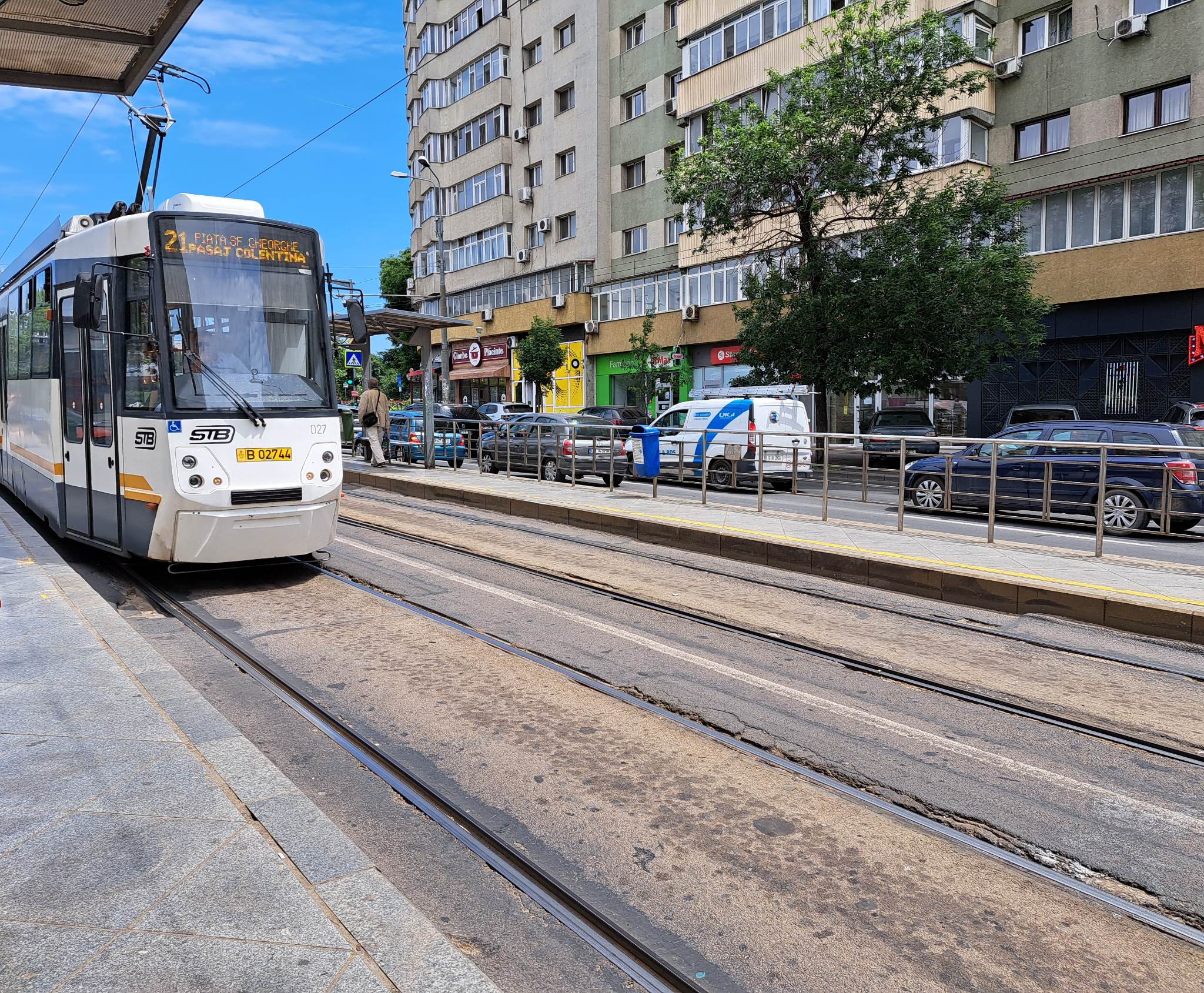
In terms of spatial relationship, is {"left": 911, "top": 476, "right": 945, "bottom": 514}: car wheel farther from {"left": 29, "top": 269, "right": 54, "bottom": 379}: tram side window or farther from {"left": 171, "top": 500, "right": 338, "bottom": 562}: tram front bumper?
{"left": 29, "top": 269, "right": 54, "bottom": 379}: tram side window

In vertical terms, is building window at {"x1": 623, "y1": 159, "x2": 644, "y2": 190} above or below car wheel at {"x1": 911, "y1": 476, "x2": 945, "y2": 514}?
above

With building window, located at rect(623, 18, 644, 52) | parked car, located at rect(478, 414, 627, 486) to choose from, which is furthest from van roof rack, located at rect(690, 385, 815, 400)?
building window, located at rect(623, 18, 644, 52)

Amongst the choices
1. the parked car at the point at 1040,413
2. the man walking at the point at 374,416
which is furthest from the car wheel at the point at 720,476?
the parked car at the point at 1040,413

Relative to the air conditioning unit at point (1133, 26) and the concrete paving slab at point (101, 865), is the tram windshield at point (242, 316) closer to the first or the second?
the concrete paving slab at point (101, 865)

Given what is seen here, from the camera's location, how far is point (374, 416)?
2122 centimetres

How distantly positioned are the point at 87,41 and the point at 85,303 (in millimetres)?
2494

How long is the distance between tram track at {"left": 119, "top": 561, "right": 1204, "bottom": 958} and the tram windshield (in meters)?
2.55

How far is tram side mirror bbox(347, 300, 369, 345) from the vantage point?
8.61 metres

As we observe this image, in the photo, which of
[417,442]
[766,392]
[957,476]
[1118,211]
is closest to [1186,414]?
[957,476]

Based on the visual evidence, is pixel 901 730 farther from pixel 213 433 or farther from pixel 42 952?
pixel 213 433

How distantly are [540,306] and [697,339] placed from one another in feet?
36.5

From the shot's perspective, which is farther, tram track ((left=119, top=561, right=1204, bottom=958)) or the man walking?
the man walking

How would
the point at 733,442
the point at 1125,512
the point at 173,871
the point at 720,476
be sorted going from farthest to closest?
the point at 720,476 < the point at 733,442 < the point at 1125,512 < the point at 173,871

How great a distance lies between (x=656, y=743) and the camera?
4.71 meters
